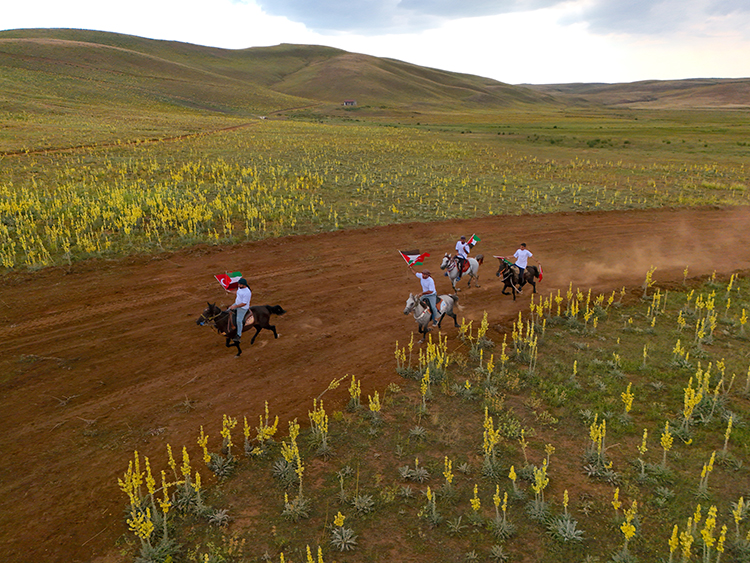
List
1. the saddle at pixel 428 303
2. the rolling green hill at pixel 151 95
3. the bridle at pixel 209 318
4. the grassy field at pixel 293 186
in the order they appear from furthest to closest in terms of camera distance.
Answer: the rolling green hill at pixel 151 95 < the grassy field at pixel 293 186 < the saddle at pixel 428 303 < the bridle at pixel 209 318

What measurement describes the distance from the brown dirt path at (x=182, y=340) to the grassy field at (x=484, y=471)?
0.67 meters

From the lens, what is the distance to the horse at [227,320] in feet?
37.9

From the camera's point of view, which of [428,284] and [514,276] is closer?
[428,284]

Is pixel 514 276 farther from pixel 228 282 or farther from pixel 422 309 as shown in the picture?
pixel 228 282

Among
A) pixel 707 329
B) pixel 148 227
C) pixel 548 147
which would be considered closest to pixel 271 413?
pixel 707 329

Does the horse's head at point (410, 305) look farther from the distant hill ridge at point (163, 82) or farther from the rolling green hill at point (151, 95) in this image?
the distant hill ridge at point (163, 82)

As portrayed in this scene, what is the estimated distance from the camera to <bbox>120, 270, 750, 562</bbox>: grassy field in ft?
21.6

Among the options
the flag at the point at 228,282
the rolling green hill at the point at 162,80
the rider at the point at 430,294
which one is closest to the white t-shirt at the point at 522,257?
the rider at the point at 430,294

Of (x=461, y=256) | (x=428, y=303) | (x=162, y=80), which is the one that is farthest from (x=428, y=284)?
(x=162, y=80)

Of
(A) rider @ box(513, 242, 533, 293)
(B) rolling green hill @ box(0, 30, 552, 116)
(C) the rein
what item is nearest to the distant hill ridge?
(B) rolling green hill @ box(0, 30, 552, 116)

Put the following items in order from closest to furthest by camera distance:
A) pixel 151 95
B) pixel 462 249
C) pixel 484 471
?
pixel 484 471
pixel 462 249
pixel 151 95

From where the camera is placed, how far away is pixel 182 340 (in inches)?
490

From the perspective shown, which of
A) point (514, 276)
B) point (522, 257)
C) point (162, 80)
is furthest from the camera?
point (162, 80)

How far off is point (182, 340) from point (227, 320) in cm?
196
